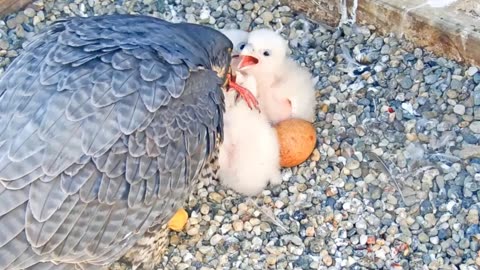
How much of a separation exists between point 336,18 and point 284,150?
32.4 inches

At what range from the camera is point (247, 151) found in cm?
336

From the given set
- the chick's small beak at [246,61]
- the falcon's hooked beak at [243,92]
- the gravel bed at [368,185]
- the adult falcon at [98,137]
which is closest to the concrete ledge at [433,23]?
the gravel bed at [368,185]

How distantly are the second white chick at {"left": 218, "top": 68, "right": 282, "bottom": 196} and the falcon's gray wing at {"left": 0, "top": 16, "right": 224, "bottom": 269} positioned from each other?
0.25 m

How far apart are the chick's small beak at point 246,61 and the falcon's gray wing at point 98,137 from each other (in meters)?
0.37

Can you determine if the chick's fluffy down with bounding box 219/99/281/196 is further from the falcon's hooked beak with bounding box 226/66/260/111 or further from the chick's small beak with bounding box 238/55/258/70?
the chick's small beak with bounding box 238/55/258/70

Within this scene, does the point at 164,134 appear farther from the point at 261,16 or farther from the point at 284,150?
the point at 261,16

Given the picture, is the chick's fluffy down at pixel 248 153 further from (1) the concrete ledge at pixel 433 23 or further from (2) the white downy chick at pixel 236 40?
(1) the concrete ledge at pixel 433 23

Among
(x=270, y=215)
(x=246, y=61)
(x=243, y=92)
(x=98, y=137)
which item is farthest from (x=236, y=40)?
(x=98, y=137)

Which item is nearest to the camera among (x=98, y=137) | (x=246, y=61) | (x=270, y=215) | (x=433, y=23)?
(x=98, y=137)

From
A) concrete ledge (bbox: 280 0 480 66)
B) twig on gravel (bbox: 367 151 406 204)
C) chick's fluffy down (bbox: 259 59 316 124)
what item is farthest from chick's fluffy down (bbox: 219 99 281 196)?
concrete ledge (bbox: 280 0 480 66)

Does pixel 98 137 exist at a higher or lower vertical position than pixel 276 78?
higher

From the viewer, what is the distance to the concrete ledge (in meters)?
3.55

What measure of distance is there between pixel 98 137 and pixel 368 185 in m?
1.13

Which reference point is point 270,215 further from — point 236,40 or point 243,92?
point 236,40
